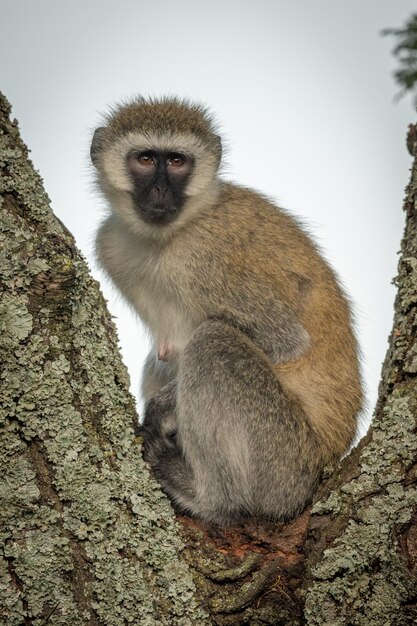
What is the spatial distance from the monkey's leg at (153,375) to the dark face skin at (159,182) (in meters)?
1.40

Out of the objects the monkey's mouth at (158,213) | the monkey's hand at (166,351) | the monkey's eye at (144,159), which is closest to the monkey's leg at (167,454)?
the monkey's hand at (166,351)

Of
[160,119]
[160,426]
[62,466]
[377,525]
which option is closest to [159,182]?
[160,119]

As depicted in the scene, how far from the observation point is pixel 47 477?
12.6 ft

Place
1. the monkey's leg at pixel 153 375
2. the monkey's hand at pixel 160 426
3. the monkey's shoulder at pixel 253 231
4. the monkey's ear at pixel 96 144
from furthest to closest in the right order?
the monkey's leg at pixel 153 375 → the monkey's ear at pixel 96 144 → the monkey's shoulder at pixel 253 231 → the monkey's hand at pixel 160 426

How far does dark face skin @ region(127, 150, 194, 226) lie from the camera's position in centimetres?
666

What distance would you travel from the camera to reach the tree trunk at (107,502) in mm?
3750

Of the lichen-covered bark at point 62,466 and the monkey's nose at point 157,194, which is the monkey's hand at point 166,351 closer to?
the monkey's nose at point 157,194

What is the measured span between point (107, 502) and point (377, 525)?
1431 millimetres

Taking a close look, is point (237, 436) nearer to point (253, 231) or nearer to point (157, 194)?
point (253, 231)

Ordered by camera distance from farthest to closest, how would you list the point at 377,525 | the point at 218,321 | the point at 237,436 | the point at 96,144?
the point at 96,144 → the point at 218,321 → the point at 237,436 → the point at 377,525

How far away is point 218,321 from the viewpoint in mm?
6238

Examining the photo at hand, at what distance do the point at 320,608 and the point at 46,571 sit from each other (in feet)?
4.71

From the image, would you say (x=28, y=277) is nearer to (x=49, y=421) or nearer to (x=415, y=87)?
(x=49, y=421)

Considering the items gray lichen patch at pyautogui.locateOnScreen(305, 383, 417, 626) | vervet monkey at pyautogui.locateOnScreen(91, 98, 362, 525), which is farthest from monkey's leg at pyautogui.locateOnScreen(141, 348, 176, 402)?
gray lichen patch at pyautogui.locateOnScreen(305, 383, 417, 626)
